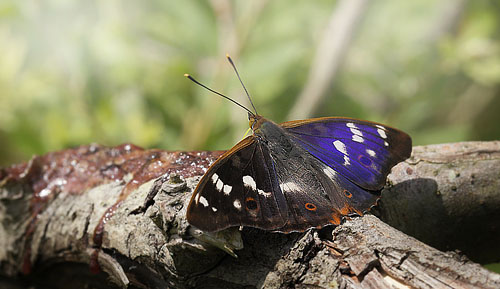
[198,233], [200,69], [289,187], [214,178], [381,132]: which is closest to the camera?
[198,233]

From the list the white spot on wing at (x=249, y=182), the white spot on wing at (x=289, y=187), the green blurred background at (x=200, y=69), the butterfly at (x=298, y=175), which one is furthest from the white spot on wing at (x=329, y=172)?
the green blurred background at (x=200, y=69)

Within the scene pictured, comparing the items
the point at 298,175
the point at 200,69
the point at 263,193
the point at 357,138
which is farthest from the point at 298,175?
the point at 200,69

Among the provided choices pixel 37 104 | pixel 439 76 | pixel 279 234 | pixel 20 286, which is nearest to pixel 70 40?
pixel 37 104

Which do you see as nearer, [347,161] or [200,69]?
[347,161]

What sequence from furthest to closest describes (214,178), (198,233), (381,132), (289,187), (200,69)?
(200,69) < (381,132) < (289,187) < (214,178) < (198,233)

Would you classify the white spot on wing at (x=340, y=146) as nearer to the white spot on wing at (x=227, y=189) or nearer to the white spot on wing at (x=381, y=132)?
the white spot on wing at (x=381, y=132)

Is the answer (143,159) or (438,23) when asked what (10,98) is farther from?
(438,23)

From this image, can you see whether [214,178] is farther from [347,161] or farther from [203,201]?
[347,161]

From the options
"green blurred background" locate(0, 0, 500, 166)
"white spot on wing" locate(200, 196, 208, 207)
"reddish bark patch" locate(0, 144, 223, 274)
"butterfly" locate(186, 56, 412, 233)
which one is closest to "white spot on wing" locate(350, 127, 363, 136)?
"butterfly" locate(186, 56, 412, 233)
